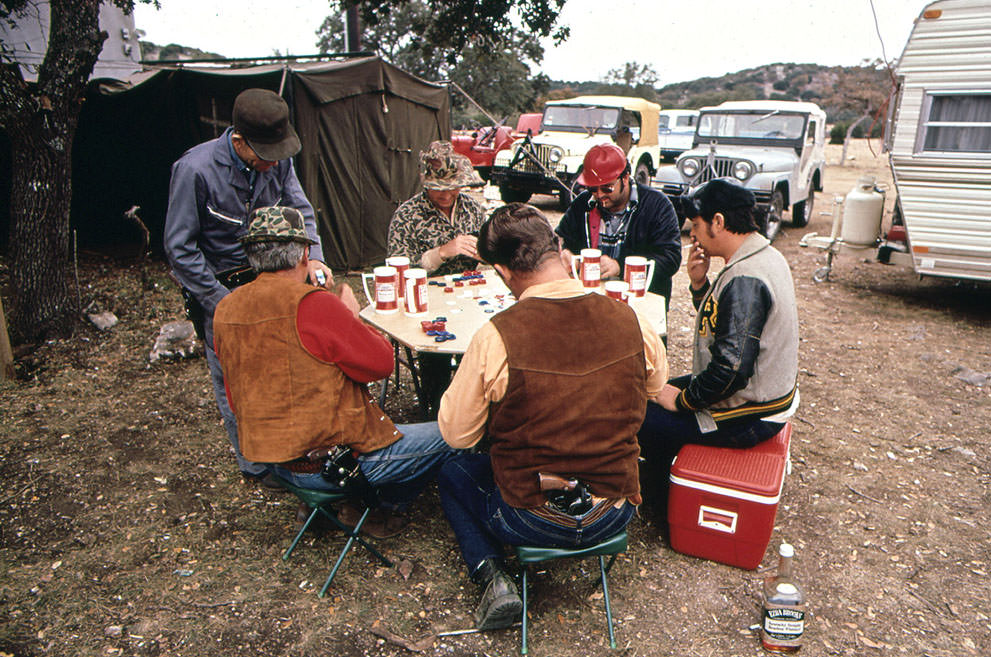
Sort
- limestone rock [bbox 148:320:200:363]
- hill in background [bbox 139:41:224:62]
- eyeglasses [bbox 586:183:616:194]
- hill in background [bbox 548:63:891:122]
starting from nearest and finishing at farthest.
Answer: eyeglasses [bbox 586:183:616:194], limestone rock [bbox 148:320:200:363], hill in background [bbox 139:41:224:62], hill in background [bbox 548:63:891:122]

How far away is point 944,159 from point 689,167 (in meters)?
4.51

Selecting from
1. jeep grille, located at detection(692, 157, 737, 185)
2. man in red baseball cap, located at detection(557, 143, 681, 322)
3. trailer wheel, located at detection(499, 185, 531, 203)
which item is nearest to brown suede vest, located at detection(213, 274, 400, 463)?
man in red baseball cap, located at detection(557, 143, 681, 322)

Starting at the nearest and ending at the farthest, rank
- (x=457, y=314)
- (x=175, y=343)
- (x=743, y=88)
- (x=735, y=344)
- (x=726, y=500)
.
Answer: (x=735, y=344) → (x=726, y=500) → (x=457, y=314) → (x=175, y=343) → (x=743, y=88)

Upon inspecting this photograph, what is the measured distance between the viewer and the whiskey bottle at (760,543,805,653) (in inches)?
95.9

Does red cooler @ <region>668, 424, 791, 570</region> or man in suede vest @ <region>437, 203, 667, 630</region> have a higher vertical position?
man in suede vest @ <region>437, 203, 667, 630</region>

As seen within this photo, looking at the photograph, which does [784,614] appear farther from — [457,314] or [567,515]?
[457,314]

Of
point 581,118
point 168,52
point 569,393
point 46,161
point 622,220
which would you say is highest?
point 168,52

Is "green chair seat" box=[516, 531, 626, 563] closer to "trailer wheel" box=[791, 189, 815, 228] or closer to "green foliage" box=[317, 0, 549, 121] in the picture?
"trailer wheel" box=[791, 189, 815, 228]

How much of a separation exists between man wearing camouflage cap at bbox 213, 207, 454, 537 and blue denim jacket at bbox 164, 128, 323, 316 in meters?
0.77

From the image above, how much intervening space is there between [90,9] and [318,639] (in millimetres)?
5381

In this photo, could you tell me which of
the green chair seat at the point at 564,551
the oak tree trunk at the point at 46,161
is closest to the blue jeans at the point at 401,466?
the green chair seat at the point at 564,551

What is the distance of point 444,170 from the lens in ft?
12.9

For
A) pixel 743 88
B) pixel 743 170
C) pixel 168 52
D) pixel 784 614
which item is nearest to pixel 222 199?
pixel 784 614

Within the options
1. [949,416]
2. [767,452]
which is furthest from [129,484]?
[949,416]
